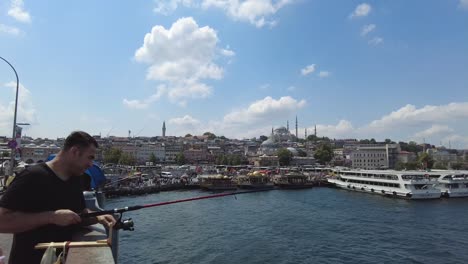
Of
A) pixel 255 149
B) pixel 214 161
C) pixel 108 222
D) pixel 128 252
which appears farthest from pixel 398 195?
pixel 255 149

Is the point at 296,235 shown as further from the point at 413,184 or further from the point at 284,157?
the point at 284,157

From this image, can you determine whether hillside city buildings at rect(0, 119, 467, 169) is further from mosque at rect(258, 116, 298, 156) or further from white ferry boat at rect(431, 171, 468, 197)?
white ferry boat at rect(431, 171, 468, 197)

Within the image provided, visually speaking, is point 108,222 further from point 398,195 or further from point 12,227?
point 398,195

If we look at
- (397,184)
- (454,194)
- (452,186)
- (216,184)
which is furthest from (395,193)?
(216,184)

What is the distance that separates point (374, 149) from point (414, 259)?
9152cm

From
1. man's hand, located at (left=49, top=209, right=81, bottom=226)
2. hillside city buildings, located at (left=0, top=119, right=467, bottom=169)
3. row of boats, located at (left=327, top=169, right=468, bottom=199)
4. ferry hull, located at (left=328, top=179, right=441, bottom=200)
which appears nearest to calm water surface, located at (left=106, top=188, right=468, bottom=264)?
ferry hull, located at (left=328, top=179, right=441, bottom=200)

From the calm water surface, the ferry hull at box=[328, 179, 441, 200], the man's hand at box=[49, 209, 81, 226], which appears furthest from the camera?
the ferry hull at box=[328, 179, 441, 200]

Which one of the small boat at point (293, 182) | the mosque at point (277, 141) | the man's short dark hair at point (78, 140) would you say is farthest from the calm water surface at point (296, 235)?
the mosque at point (277, 141)

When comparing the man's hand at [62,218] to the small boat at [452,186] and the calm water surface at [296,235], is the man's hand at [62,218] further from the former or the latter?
the small boat at [452,186]

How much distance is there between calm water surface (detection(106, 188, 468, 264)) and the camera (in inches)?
541

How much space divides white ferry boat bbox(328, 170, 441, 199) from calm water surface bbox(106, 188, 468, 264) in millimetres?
7014

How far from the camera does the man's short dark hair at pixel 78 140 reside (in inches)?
88.7

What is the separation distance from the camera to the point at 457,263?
1322 centimetres

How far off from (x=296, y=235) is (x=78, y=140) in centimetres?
1662
